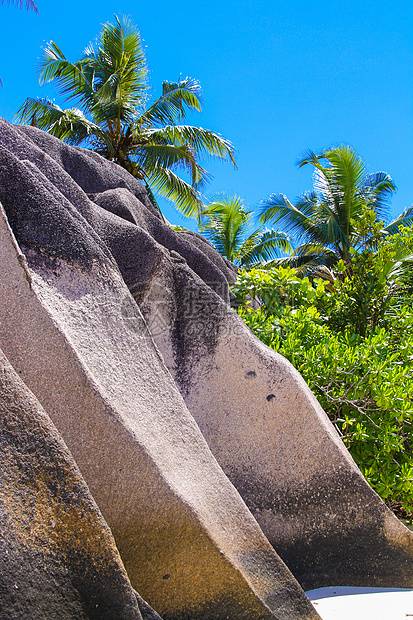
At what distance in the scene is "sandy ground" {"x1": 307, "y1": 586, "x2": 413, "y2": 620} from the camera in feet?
8.29

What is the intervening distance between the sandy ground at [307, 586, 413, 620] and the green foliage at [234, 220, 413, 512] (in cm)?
70

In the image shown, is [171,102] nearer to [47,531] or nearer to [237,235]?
[237,235]

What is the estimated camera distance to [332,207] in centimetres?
1686

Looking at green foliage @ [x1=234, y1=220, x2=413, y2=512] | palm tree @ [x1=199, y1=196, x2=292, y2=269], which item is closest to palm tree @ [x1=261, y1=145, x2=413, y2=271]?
palm tree @ [x1=199, y1=196, x2=292, y2=269]

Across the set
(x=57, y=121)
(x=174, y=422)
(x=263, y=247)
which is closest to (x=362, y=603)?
(x=174, y=422)

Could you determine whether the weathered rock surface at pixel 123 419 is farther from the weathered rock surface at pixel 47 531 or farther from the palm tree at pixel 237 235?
the palm tree at pixel 237 235

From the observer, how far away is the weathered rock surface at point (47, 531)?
1.54 metres

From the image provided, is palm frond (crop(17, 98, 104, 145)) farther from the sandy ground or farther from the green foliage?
the sandy ground

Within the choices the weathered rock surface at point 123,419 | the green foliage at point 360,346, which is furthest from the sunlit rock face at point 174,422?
the green foliage at point 360,346

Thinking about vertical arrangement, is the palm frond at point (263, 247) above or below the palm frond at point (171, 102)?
below

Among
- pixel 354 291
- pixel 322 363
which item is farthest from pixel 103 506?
pixel 354 291

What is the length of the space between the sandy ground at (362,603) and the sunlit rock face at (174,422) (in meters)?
0.07

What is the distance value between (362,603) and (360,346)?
2014 mm

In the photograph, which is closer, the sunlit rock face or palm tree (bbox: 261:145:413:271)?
the sunlit rock face
